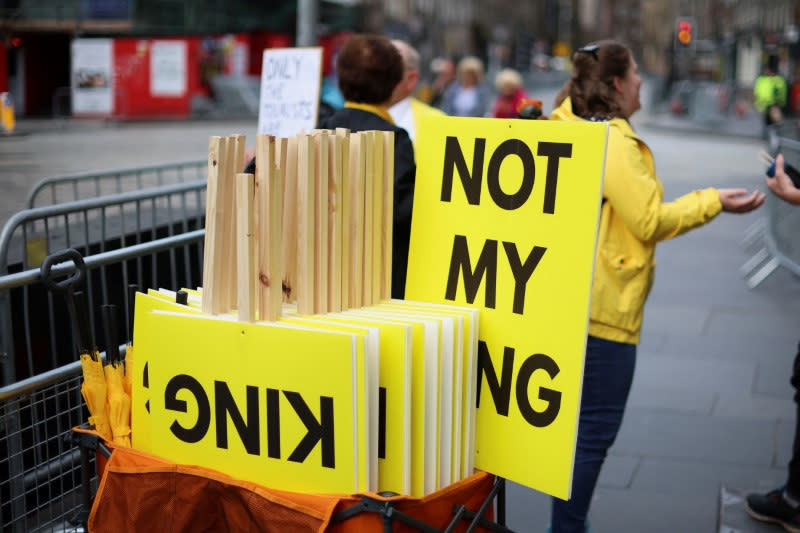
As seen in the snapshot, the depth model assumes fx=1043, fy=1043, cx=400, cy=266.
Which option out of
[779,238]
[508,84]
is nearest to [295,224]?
[779,238]

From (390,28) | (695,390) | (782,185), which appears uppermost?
(390,28)

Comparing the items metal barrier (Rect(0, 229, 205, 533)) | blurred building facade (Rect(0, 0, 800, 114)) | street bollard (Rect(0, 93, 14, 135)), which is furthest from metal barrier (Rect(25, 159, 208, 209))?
metal barrier (Rect(0, 229, 205, 533))

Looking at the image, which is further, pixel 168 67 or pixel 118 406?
pixel 168 67

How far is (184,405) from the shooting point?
2.41 m

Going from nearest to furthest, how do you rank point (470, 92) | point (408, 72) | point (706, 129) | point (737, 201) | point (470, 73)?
point (737, 201)
point (408, 72)
point (470, 73)
point (470, 92)
point (706, 129)

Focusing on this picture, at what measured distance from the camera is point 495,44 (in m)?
81.8

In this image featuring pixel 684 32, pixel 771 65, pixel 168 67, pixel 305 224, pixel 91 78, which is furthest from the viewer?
pixel 168 67

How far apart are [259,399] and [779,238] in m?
7.62

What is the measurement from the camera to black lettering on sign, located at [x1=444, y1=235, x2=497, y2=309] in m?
2.54

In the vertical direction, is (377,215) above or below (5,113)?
above

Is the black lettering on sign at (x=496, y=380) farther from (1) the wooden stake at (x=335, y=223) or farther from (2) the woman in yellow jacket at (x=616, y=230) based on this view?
(2) the woman in yellow jacket at (x=616, y=230)

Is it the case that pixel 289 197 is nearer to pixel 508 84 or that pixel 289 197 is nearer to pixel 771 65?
pixel 508 84

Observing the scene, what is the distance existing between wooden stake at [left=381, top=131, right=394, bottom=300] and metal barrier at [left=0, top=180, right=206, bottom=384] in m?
1.30

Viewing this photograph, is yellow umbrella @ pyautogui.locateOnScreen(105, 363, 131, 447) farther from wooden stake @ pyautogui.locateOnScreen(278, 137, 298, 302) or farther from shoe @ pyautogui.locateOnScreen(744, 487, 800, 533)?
shoe @ pyautogui.locateOnScreen(744, 487, 800, 533)
